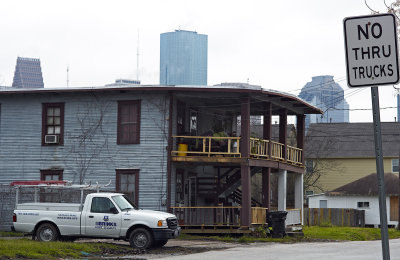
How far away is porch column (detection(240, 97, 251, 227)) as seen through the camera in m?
31.2

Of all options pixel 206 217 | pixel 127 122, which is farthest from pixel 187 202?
pixel 127 122

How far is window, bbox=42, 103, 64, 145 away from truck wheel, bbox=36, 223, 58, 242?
31.4ft

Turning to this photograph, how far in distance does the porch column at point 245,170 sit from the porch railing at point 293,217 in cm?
402

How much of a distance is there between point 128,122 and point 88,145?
214 centimetres

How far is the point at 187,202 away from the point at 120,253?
1293 centimetres

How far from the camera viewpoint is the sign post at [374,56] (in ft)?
19.3

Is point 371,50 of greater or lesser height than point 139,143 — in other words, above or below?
below

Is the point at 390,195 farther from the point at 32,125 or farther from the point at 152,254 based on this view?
the point at 152,254

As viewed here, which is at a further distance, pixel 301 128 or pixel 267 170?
pixel 301 128

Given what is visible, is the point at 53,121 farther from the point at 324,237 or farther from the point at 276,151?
the point at 324,237

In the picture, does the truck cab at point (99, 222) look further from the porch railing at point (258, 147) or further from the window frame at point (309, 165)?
the window frame at point (309, 165)

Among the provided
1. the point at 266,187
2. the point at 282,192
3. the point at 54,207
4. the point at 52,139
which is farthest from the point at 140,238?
the point at 282,192

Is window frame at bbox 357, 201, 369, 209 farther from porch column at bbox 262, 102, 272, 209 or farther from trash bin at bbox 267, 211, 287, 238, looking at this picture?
trash bin at bbox 267, 211, 287, 238

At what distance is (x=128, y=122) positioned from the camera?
32562mm
